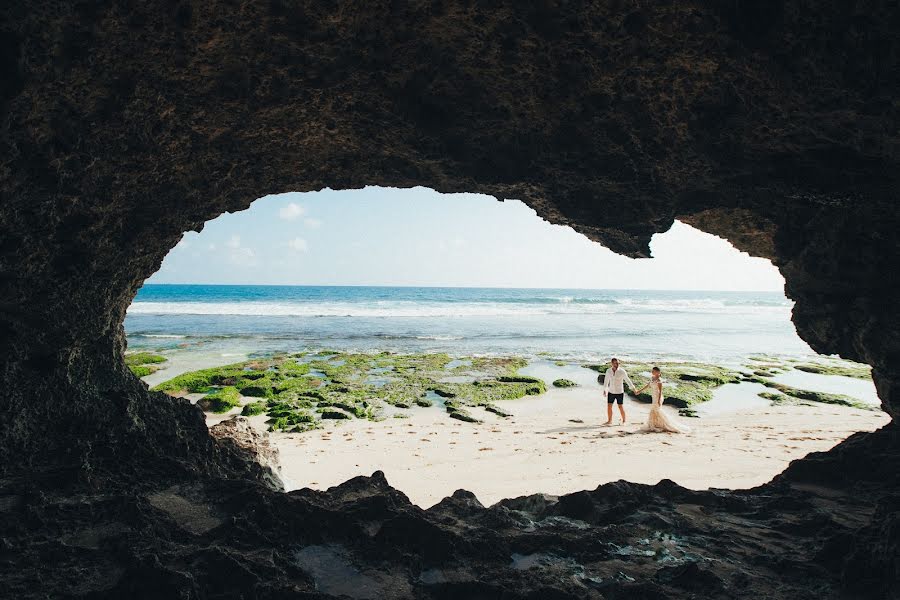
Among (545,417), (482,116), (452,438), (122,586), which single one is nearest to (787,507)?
(482,116)

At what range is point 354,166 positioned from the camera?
15.3 ft

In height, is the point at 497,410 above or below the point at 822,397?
below

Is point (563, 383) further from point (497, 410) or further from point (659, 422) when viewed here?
point (659, 422)

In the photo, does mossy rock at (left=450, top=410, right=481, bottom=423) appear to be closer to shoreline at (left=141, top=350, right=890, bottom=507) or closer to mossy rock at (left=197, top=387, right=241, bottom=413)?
shoreline at (left=141, top=350, right=890, bottom=507)

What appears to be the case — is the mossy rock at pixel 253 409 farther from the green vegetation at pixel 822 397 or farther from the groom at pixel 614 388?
the green vegetation at pixel 822 397

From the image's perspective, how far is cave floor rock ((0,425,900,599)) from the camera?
2.53m

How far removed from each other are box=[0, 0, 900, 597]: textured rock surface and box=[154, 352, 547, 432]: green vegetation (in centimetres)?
Answer: 665

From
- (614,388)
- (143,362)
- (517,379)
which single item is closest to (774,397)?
(614,388)

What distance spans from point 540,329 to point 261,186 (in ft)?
91.3

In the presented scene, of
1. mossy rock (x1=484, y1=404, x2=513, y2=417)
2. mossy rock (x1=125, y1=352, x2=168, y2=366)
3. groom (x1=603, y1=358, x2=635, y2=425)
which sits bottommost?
mossy rock (x1=484, y1=404, x2=513, y2=417)

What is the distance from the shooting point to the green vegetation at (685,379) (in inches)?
512

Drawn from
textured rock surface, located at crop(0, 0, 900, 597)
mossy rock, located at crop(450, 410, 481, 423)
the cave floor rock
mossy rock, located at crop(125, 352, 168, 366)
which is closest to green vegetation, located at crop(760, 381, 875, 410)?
mossy rock, located at crop(450, 410, 481, 423)

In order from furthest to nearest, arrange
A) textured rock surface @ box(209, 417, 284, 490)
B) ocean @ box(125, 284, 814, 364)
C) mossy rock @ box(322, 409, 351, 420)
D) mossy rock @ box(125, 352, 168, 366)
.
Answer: ocean @ box(125, 284, 814, 364)
mossy rock @ box(125, 352, 168, 366)
mossy rock @ box(322, 409, 351, 420)
textured rock surface @ box(209, 417, 284, 490)

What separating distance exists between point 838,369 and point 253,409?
2002 centimetres
